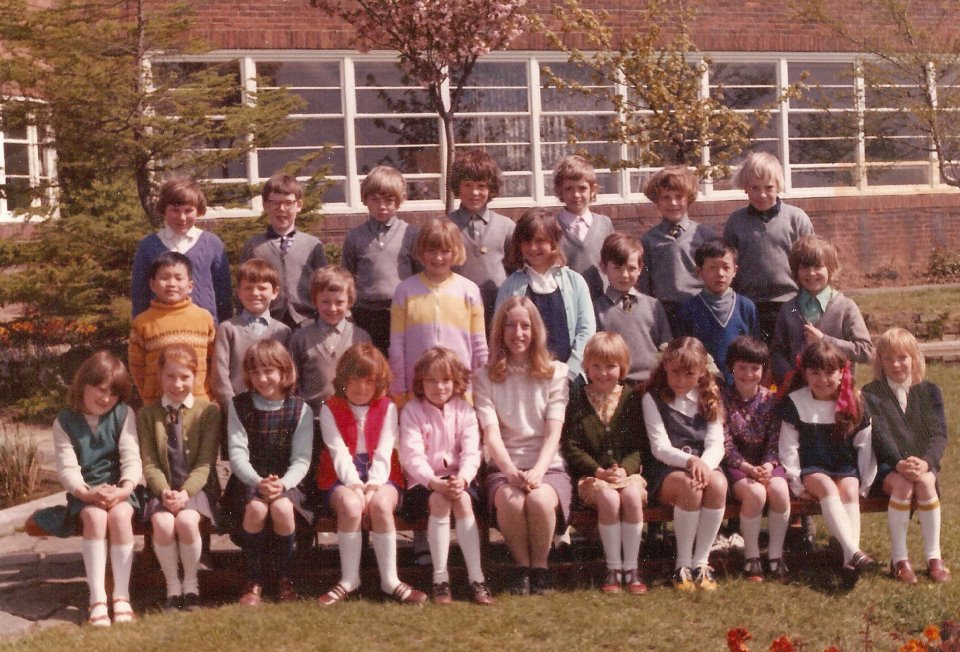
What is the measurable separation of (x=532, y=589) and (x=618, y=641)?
2.22 ft

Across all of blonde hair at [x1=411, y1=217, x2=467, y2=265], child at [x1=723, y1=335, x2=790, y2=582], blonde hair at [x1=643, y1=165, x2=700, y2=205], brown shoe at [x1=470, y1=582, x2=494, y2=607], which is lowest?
brown shoe at [x1=470, y1=582, x2=494, y2=607]

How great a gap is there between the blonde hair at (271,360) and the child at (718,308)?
193cm

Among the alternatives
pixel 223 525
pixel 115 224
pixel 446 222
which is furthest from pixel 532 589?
pixel 115 224

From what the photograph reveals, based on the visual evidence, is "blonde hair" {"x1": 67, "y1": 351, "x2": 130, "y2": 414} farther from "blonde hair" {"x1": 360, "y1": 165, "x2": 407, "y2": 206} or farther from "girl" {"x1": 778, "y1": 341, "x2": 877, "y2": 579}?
"girl" {"x1": 778, "y1": 341, "x2": 877, "y2": 579}

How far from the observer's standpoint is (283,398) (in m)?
5.47

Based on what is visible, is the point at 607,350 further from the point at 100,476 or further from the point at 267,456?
the point at 100,476

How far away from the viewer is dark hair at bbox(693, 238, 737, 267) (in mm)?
5859

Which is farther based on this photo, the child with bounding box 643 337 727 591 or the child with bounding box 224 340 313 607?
the child with bounding box 643 337 727 591

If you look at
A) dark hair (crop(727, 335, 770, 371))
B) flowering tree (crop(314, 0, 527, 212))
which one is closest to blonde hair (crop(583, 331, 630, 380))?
dark hair (crop(727, 335, 770, 371))

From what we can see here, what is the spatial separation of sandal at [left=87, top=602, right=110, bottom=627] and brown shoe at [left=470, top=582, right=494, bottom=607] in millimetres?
1495

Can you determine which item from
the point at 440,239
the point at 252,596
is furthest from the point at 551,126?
the point at 252,596

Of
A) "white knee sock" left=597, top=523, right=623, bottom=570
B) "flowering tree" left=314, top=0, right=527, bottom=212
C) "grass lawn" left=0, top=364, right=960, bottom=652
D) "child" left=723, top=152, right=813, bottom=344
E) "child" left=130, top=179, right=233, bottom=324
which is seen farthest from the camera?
"flowering tree" left=314, top=0, right=527, bottom=212

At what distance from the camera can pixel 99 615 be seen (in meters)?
5.05

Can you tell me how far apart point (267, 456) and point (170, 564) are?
60 centimetres
